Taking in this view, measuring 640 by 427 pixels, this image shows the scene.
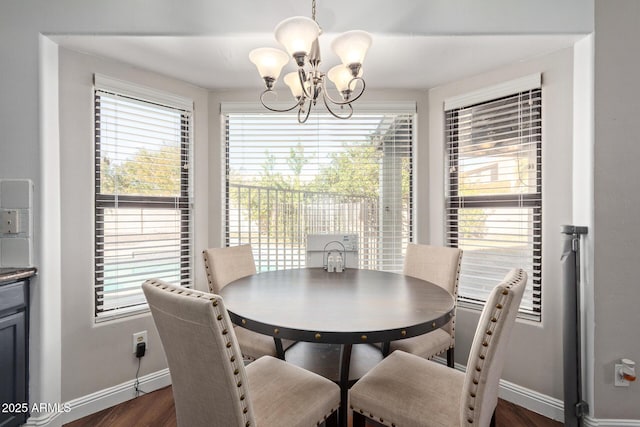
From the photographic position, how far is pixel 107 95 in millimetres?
2006

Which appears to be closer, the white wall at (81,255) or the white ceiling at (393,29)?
the white ceiling at (393,29)

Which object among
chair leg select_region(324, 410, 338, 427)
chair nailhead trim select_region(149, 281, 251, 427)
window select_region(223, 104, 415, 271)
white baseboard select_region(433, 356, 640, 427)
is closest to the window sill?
window select_region(223, 104, 415, 271)

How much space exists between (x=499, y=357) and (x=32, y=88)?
2639 millimetres

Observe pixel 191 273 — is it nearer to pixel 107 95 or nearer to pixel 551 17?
pixel 107 95

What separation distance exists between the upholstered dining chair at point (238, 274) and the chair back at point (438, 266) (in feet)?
3.36

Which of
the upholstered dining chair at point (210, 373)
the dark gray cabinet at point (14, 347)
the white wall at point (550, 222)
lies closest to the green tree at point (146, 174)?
the dark gray cabinet at point (14, 347)

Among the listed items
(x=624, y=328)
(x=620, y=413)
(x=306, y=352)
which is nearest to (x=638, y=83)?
(x=624, y=328)

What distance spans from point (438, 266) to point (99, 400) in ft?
7.83

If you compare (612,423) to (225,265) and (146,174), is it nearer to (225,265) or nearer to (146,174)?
(225,265)

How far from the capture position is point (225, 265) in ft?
6.65

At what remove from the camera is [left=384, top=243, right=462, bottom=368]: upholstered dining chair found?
5.50 feet

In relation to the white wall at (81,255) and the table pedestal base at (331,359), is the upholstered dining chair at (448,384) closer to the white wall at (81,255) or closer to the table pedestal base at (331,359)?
the table pedestal base at (331,359)

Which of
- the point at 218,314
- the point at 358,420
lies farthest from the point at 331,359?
the point at 218,314

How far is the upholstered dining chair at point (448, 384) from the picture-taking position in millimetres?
953
